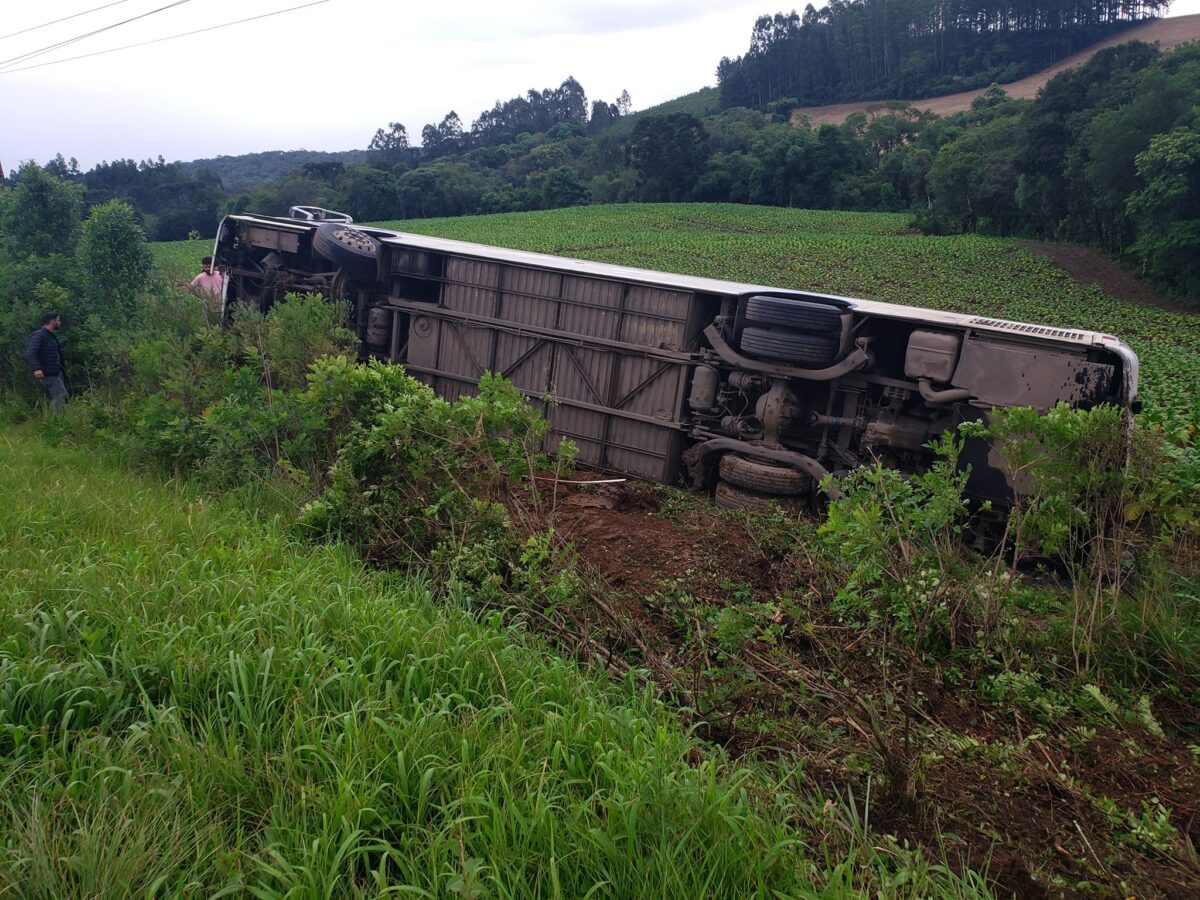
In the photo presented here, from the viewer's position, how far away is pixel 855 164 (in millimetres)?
70875

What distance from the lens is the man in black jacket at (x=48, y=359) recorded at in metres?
10.8

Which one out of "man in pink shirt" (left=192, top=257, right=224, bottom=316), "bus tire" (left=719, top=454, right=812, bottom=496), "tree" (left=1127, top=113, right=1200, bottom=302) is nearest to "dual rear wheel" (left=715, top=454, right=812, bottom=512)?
"bus tire" (left=719, top=454, right=812, bottom=496)

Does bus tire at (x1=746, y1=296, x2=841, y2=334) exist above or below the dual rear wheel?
above

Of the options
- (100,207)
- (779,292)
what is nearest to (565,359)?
(779,292)

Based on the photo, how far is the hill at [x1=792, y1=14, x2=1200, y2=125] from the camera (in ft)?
252

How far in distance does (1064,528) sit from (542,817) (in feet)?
11.6

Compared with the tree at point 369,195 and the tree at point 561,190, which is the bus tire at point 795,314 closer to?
the tree at point 369,195

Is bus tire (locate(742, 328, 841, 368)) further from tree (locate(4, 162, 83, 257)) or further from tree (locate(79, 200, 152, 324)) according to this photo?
tree (locate(4, 162, 83, 257))

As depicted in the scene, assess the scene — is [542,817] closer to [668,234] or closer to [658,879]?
[658,879]

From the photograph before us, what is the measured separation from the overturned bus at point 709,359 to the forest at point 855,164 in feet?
23.8

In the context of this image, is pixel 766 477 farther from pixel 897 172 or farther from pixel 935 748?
pixel 897 172

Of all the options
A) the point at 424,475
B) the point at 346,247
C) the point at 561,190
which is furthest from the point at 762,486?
the point at 561,190

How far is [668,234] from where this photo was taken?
51688 mm

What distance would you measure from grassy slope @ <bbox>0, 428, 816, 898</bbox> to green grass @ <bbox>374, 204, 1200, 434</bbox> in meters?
12.1
